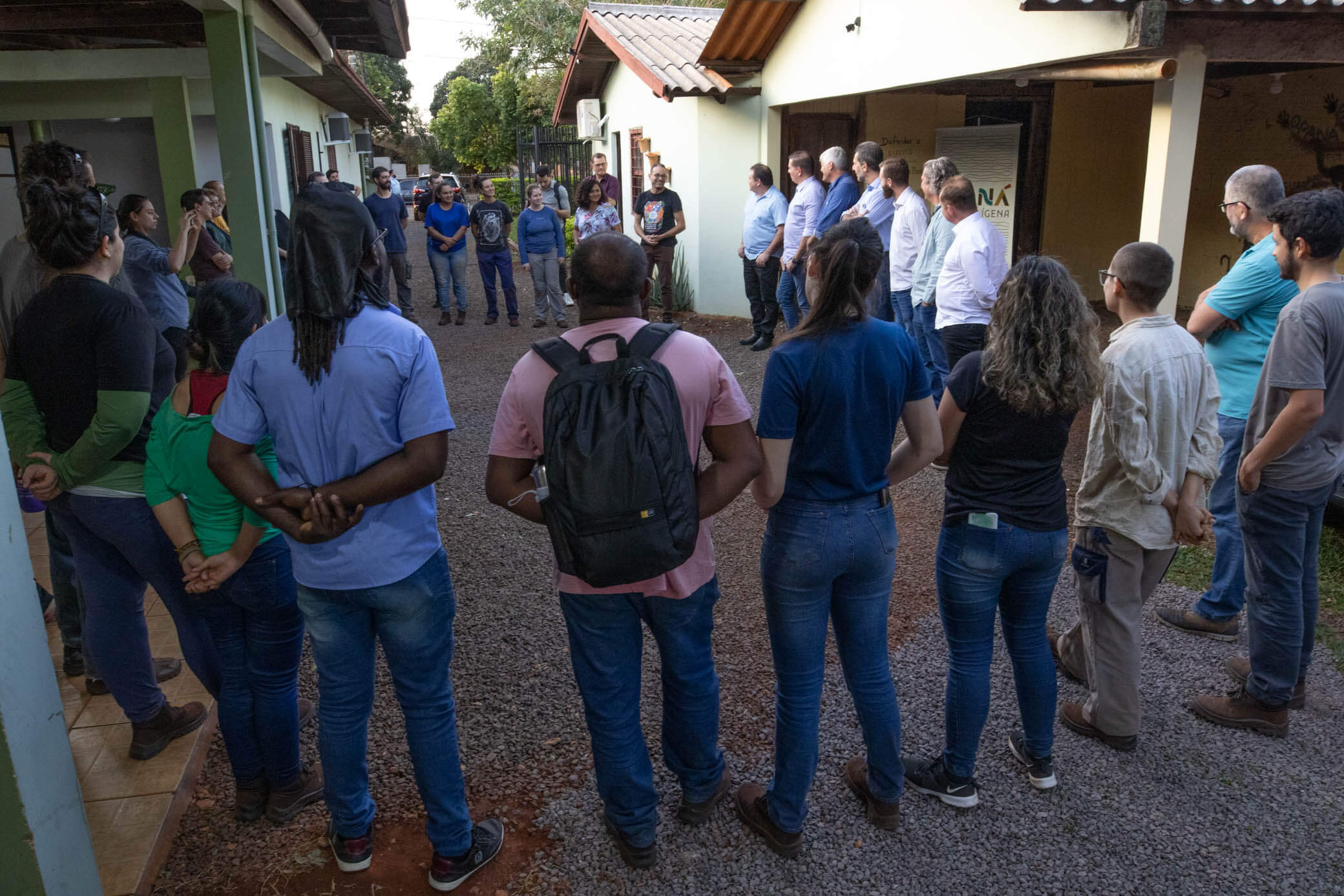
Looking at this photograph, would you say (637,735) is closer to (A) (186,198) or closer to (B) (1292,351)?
(B) (1292,351)

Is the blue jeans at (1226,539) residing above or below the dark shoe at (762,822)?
above

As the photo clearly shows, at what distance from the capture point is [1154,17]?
5.19 metres

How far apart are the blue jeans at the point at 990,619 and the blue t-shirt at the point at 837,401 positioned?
46 cm

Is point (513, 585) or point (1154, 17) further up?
point (1154, 17)

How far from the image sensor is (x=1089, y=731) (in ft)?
10.7

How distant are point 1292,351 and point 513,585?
3.40 m

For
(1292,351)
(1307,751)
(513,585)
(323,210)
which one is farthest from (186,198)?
(1307,751)

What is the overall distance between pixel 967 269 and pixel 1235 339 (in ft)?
6.89

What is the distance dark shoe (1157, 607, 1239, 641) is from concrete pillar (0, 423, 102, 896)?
4.04m

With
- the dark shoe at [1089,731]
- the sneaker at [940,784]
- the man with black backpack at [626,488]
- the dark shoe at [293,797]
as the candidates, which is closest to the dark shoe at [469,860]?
the man with black backpack at [626,488]

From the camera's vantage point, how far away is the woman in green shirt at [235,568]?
2568mm

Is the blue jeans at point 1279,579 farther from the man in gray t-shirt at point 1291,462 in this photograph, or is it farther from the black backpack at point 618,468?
the black backpack at point 618,468

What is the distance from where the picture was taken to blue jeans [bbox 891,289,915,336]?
7.29 m

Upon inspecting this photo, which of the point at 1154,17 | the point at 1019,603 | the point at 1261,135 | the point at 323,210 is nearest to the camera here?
the point at 323,210
